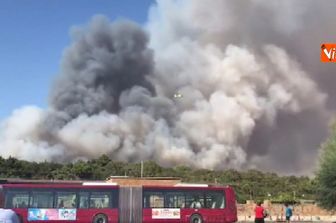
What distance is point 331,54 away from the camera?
60.7 ft

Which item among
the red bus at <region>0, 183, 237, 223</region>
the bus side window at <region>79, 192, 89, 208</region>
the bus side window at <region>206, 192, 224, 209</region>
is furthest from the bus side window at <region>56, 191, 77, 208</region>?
the bus side window at <region>206, 192, 224, 209</region>

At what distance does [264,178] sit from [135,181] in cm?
5062

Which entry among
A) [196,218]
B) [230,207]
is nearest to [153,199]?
[196,218]

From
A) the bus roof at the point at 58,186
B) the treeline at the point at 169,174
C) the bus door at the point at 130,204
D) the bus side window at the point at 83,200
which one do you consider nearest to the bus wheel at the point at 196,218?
the bus door at the point at 130,204

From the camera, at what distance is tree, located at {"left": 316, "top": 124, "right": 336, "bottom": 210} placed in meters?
42.8

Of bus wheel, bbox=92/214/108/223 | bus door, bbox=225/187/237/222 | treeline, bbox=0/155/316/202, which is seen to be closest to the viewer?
bus wheel, bbox=92/214/108/223

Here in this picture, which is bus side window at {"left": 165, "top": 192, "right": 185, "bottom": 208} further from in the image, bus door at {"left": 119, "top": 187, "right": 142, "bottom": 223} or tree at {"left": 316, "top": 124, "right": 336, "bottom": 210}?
tree at {"left": 316, "top": 124, "right": 336, "bottom": 210}

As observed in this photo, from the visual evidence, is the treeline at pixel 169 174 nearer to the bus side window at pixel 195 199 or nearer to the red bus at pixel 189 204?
the red bus at pixel 189 204

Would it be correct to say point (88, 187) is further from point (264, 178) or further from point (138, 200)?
point (264, 178)

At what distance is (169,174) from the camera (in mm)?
95250

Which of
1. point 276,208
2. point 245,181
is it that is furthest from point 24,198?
point 245,181

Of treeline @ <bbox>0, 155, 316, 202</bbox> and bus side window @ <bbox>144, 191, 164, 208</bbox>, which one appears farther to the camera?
treeline @ <bbox>0, 155, 316, 202</bbox>

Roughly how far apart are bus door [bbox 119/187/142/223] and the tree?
16.6 meters

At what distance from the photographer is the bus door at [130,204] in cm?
3362
